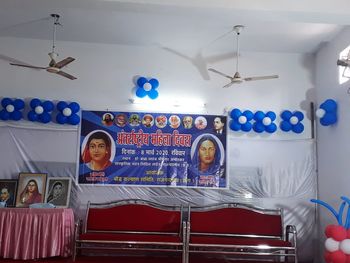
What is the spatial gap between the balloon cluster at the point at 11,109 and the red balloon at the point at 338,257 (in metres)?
4.53

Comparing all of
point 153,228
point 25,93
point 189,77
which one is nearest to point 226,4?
point 189,77

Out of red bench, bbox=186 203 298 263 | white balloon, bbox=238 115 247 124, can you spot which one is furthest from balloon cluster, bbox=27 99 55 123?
white balloon, bbox=238 115 247 124

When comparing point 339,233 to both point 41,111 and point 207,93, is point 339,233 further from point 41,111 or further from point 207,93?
point 41,111

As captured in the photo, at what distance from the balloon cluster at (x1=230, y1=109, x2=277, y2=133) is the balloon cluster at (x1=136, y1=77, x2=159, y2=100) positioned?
1.22 meters

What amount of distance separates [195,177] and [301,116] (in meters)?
1.85

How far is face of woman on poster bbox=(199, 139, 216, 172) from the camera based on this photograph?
5.57m

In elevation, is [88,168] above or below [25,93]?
below

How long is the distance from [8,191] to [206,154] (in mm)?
2889

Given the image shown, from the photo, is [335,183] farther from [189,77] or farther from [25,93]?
[25,93]

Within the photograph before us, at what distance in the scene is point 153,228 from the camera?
517 centimetres

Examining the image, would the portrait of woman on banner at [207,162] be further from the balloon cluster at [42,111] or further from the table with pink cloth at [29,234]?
the balloon cluster at [42,111]

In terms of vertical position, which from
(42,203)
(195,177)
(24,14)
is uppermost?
(24,14)

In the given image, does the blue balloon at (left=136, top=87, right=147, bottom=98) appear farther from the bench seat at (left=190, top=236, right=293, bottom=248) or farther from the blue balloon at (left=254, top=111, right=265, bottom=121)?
the bench seat at (left=190, top=236, right=293, bottom=248)

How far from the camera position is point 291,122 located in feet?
18.4
